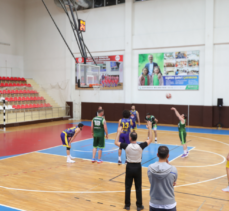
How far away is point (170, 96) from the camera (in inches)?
750

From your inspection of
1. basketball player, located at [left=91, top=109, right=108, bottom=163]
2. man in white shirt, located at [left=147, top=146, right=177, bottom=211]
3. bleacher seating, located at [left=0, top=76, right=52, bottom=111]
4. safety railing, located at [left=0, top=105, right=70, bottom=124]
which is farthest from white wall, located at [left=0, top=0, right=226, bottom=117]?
man in white shirt, located at [left=147, top=146, right=177, bottom=211]

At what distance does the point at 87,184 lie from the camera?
719 cm

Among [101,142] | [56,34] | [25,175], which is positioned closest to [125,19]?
[56,34]

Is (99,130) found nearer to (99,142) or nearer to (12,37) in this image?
(99,142)

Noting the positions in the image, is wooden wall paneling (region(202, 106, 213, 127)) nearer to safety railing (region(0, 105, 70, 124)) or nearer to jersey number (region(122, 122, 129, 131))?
jersey number (region(122, 122, 129, 131))

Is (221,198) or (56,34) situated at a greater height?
(56,34)

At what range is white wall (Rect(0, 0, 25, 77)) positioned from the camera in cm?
2440

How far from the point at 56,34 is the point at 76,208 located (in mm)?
20757

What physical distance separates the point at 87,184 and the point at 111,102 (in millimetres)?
15134

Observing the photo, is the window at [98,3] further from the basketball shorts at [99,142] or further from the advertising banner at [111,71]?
the basketball shorts at [99,142]

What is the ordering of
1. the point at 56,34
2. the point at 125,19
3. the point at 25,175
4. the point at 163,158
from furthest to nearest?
the point at 56,34, the point at 125,19, the point at 25,175, the point at 163,158

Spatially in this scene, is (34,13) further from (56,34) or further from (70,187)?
(70,187)

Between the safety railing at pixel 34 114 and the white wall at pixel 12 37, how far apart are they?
18.2 feet

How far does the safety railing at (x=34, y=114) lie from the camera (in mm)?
19431
